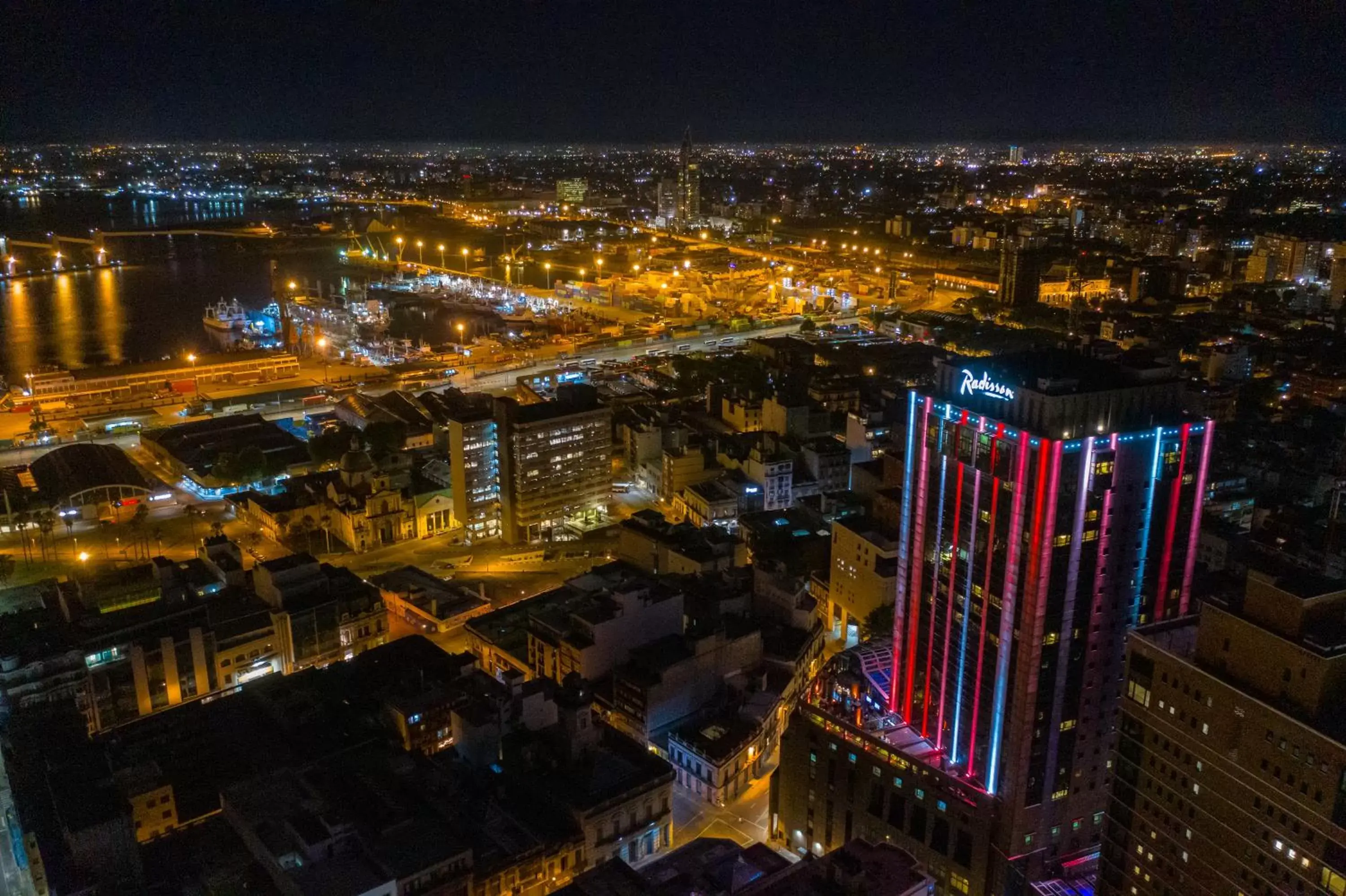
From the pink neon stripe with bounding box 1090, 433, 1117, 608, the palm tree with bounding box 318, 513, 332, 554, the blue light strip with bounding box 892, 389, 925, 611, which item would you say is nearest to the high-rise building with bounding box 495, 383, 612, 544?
the palm tree with bounding box 318, 513, 332, 554

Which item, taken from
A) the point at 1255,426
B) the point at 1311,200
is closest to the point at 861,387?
the point at 1255,426

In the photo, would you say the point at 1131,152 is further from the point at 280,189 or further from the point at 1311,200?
the point at 280,189

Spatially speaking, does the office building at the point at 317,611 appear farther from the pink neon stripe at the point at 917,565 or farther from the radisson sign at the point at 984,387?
the radisson sign at the point at 984,387

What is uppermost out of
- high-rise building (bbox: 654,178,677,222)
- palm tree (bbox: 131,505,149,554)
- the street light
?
high-rise building (bbox: 654,178,677,222)

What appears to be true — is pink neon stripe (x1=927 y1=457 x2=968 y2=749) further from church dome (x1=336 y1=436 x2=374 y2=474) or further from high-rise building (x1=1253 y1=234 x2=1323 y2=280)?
high-rise building (x1=1253 y1=234 x2=1323 y2=280)

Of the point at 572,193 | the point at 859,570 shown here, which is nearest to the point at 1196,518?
the point at 859,570
